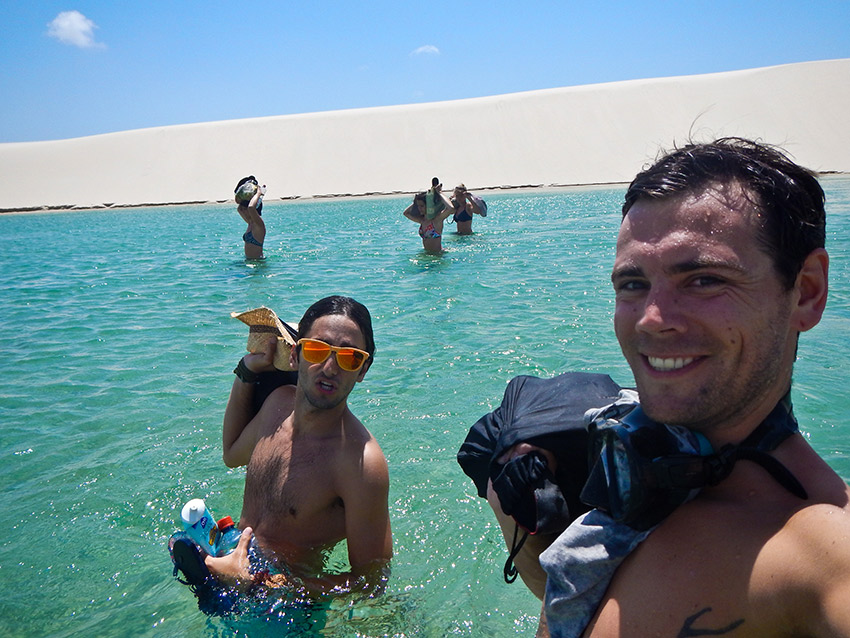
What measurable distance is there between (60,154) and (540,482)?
200ft

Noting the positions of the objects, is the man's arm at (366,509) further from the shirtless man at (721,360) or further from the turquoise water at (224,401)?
the shirtless man at (721,360)

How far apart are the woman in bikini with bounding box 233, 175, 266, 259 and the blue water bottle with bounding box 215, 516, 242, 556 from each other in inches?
364

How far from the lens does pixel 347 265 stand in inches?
480

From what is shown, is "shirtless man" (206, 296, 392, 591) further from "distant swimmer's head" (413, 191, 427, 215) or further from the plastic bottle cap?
"distant swimmer's head" (413, 191, 427, 215)

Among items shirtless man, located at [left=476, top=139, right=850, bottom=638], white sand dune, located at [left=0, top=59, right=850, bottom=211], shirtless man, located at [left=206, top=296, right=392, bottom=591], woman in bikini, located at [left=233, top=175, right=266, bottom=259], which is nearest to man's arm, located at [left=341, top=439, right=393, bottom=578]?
shirtless man, located at [left=206, top=296, right=392, bottom=591]

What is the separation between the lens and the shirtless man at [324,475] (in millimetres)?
2568

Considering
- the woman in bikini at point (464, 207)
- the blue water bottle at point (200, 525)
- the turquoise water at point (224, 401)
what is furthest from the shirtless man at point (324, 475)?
the woman in bikini at point (464, 207)

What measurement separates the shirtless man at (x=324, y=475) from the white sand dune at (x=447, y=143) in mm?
39015

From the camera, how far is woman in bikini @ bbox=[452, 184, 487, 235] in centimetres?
1448

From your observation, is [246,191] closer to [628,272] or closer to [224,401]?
[224,401]

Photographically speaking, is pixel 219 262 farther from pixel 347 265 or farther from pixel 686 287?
pixel 686 287

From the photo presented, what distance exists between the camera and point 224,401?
5.43 m

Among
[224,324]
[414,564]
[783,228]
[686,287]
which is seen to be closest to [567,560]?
[686,287]

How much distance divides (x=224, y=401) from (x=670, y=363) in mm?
4697
